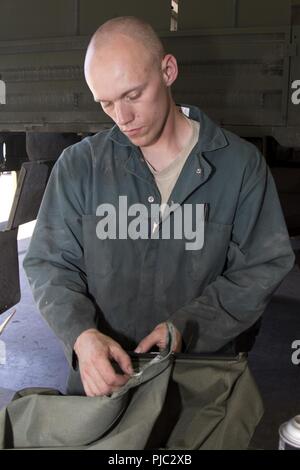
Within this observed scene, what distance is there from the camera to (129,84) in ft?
4.18

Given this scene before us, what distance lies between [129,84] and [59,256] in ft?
1.64

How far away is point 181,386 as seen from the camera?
109 centimetres

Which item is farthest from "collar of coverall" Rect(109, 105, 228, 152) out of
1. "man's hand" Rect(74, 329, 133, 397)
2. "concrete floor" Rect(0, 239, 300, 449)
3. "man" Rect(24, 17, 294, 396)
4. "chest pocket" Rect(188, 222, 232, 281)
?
"concrete floor" Rect(0, 239, 300, 449)

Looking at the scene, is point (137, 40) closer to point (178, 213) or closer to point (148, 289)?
point (178, 213)

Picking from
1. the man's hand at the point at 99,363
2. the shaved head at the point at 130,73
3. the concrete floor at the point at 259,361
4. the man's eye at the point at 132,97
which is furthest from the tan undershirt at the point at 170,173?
the concrete floor at the point at 259,361

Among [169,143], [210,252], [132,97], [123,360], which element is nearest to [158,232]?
[210,252]

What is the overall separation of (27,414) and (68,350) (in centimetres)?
30

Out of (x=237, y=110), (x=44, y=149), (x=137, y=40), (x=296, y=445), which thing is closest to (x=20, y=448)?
(x=296, y=445)

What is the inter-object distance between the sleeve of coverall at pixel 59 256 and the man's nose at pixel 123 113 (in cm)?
22

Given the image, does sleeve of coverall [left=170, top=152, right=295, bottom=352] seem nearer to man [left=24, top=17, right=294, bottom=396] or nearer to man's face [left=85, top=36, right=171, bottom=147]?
man [left=24, top=17, right=294, bottom=396]

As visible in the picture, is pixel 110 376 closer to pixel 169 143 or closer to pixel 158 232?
pixel 158 232

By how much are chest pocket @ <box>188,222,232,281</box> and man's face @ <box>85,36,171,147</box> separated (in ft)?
1.10

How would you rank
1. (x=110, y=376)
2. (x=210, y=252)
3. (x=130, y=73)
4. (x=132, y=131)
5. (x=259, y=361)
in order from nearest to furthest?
(x=110, y=376)
(x=130, y=73)
(x=132, y=131)
(x=210, y=252)
(x=259, y=361)

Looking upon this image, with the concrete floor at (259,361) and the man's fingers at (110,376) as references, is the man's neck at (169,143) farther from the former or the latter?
the concrete floor at (259,361)
